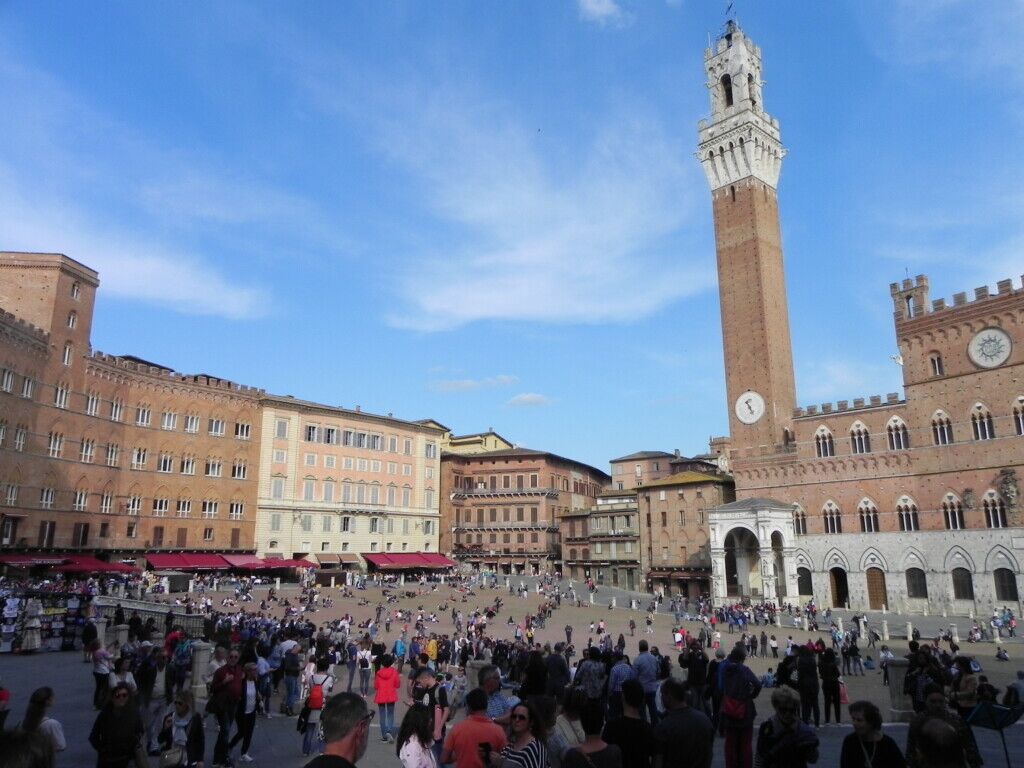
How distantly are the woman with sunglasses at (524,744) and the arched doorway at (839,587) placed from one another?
4699 centimetres

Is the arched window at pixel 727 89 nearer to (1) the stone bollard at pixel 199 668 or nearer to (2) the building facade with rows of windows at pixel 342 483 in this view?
(2) the building facade with rows of windows at pixel 342 483

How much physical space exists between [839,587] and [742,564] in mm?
6067

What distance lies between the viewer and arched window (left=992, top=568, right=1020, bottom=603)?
39.4 metres

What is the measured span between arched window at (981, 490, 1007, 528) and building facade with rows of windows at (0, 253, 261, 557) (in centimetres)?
4926

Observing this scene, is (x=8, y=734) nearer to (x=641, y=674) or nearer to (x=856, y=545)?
(x=641, y=674)

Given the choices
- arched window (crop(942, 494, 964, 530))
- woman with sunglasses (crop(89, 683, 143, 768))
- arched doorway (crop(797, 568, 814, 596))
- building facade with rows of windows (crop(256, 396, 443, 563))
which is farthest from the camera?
building facade with rows of windows (crop(256, 396, 443, 563))

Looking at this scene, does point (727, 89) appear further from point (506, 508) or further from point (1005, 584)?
point (506, 508)

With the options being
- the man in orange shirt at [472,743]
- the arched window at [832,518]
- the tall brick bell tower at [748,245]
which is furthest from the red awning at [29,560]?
the arched window at [832,518]

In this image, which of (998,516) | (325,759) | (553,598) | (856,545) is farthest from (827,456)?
(325,759)

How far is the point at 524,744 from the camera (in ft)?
17.5

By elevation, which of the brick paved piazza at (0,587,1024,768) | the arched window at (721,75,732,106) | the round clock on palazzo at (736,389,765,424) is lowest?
the brick paved piazza at (0,587,1024,768)

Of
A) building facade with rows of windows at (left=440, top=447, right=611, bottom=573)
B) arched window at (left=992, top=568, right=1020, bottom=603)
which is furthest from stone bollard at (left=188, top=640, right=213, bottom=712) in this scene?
building facade with rows of windows at (left=440, top=447, right=611, bottom=573)

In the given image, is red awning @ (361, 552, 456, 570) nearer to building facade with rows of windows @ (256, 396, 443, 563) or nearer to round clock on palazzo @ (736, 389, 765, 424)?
building facade with rows of windows @ (256, 396, 443, 563)

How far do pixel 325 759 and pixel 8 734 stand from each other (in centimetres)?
183
